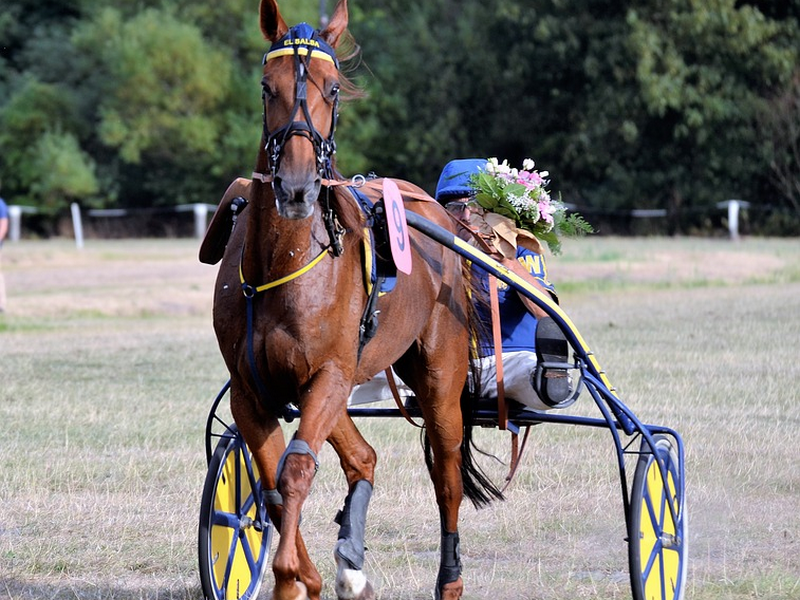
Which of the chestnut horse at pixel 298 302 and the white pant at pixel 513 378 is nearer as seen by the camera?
the chestnut horse at pixel 298 302

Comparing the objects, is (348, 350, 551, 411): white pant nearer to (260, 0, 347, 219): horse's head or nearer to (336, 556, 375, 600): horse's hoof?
(336, 556, 375, 600): horse's hoof

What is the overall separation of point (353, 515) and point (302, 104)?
1.40m

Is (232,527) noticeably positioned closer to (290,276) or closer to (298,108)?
(290,276)

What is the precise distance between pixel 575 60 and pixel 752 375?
24.8 metres

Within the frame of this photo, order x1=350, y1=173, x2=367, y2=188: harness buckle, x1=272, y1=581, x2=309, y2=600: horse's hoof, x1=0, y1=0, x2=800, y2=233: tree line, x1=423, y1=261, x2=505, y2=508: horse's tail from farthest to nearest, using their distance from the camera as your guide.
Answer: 1. x1=0, y1=0, x2=800, y2=233: tree line
2. x1=423, y1=261, x2=505, y2=508: horse's tail
3. x1=350, y1=173, x2=367, y2=188: harness buckle
4. x1=272, y1=581, x2=309, y2=600: horse's hoof

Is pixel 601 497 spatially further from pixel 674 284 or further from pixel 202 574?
pixel 674 284

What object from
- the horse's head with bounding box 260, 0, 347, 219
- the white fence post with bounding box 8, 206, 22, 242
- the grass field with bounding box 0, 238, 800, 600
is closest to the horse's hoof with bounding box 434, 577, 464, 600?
the grass field with bounding box 0, 238, 800, 600

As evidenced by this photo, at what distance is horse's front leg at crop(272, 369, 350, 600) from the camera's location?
3.56 m

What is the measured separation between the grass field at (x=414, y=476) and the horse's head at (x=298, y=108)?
5.66 feet

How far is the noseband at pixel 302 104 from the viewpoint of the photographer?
140 inches

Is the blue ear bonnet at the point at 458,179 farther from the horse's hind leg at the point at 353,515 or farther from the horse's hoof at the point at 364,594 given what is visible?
the horse's hoof at the point at 364,594

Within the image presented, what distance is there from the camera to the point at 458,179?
18.6 ft

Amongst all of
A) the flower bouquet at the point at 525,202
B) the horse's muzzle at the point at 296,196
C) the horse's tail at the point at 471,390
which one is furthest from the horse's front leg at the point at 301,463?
the flower bouquet at the point at 525,202

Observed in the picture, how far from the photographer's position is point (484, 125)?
119ft
